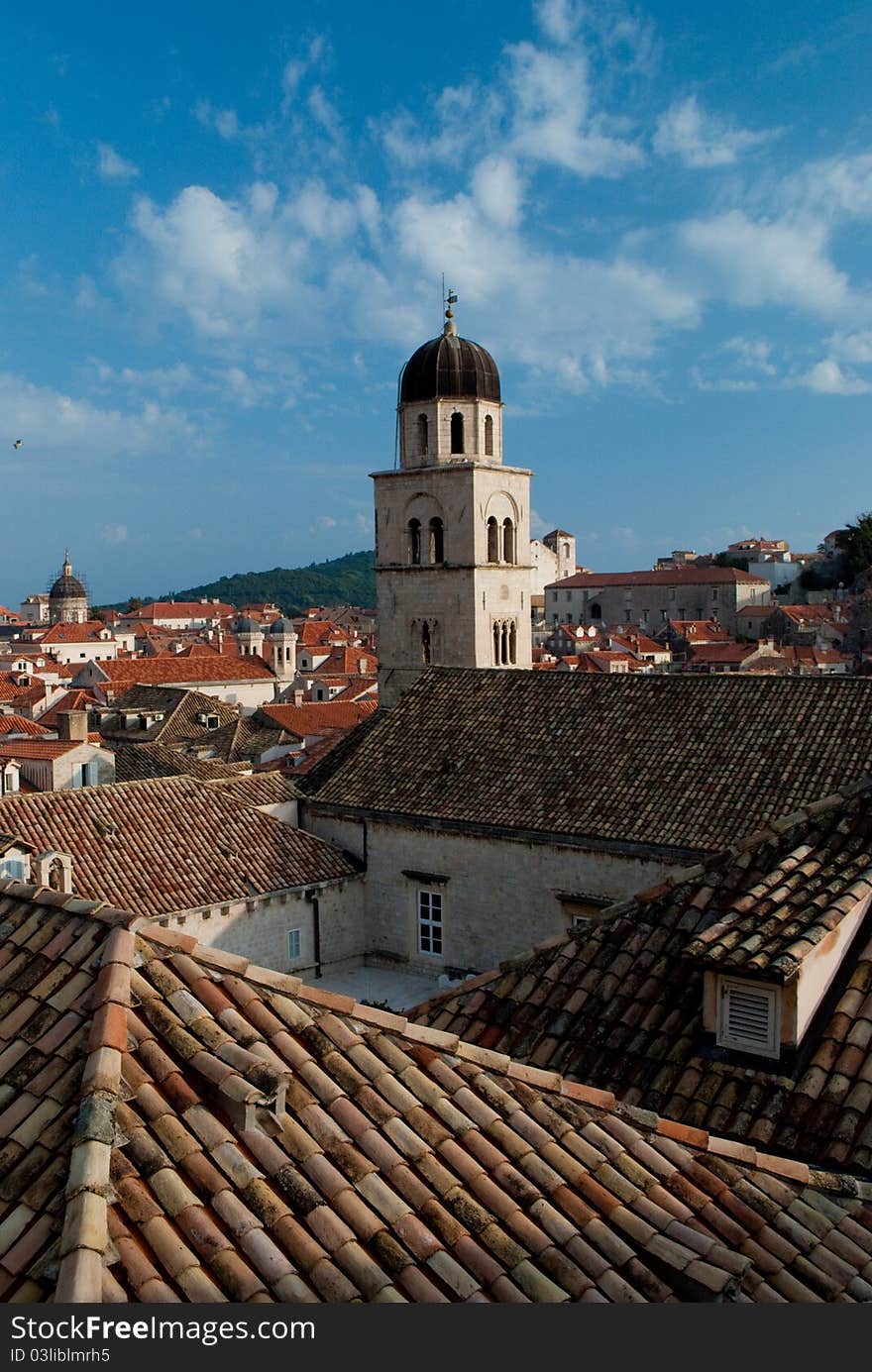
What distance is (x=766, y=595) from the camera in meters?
125

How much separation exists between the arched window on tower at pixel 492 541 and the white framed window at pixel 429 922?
12.1m

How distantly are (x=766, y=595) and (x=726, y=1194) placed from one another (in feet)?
410

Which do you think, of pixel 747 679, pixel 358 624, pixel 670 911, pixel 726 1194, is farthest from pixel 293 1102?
pixel 358 624

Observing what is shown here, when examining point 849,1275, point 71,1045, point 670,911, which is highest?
point 71,1045

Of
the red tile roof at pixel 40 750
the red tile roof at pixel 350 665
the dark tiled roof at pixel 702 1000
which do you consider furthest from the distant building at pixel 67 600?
the dark tiled roof at pixel 702 1000

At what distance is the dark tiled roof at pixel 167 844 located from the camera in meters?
18.7

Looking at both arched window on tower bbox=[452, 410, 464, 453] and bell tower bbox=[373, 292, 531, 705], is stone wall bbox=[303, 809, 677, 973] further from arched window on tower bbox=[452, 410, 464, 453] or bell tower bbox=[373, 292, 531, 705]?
arched window on tower bbox=[452, 410, 464, 453]

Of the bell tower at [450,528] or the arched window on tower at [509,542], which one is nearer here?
the bell tower at [450,528]

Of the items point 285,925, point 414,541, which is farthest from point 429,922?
point 414,541

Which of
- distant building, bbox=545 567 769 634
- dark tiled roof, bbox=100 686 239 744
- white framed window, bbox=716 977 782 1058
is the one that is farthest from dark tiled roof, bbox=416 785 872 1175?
distant building, bbox=545 567 769 634

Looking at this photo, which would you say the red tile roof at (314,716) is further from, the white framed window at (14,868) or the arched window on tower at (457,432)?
the white framed window at (14,868)

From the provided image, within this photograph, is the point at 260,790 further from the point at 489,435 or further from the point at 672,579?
the point at 672,579

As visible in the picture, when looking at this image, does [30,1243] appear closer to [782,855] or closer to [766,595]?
[782,855]

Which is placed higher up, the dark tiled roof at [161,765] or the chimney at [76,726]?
the chimney at [76,726]
